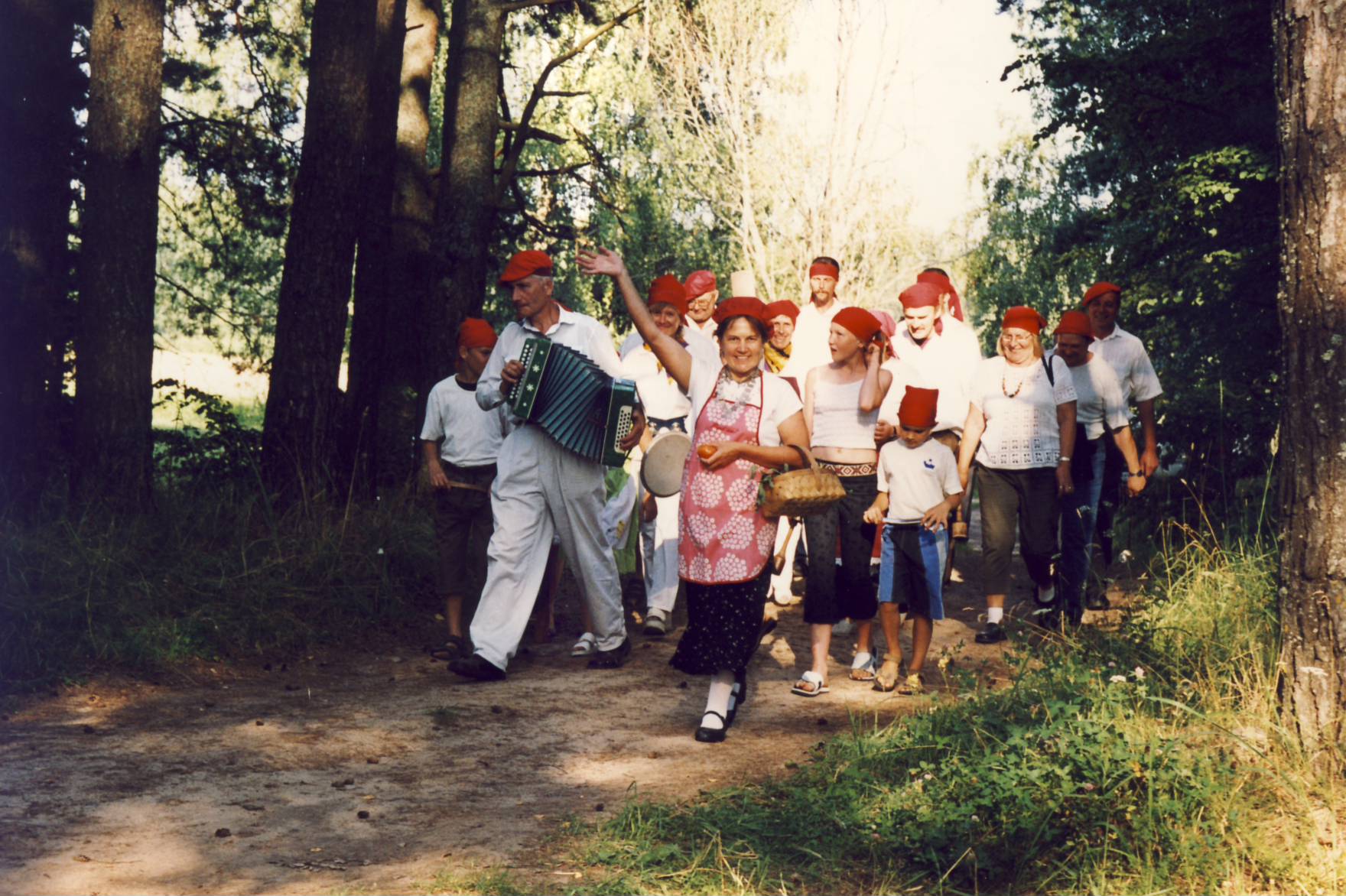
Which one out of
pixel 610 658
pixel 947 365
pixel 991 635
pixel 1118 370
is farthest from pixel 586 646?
pixel 1118 370

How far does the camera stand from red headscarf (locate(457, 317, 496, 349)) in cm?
923

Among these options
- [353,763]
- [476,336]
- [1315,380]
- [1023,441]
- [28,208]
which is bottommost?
[353,763]

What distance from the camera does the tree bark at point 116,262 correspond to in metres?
9.97

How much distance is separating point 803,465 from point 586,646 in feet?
9.55

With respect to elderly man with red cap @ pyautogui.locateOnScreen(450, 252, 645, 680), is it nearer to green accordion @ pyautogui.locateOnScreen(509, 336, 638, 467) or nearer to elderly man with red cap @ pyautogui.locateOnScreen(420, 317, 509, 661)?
green accordion @ pyautogui.locateOnScreen(509, 336, 638, 467)

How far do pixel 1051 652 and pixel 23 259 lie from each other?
8.54 m

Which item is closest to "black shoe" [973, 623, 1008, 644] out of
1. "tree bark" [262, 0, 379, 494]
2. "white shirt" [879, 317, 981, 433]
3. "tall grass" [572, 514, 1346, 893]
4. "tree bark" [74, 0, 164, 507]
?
"white shirt" [879, 317, 981, 433]

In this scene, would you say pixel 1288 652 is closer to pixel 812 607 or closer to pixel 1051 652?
pixel 1051 652

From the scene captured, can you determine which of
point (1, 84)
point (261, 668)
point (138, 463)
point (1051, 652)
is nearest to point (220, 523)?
point (138, 463)

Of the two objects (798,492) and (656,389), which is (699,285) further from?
(798,492)

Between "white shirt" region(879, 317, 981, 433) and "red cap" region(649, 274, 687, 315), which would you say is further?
"red cap" region(649, 274, 687, 315)

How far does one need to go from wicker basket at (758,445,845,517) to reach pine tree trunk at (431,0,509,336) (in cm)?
667

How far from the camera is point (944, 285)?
9.82m

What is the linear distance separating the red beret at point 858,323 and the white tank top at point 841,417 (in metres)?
0.33
